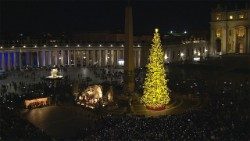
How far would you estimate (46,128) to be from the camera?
36.1 meters

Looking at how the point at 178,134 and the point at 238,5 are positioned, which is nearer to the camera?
the point at 178,134

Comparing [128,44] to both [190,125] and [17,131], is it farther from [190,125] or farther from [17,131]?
[17,131]

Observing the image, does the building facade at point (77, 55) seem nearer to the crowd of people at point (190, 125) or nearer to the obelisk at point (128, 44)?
the obelisk at point (128, 44)

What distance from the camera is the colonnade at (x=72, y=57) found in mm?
81312

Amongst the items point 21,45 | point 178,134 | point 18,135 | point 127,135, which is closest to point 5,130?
point 18,135

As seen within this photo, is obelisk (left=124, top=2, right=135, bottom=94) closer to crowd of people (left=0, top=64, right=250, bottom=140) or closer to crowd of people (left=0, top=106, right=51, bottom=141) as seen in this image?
crowd of people (left=0, top=64, right=250, bottom=140)

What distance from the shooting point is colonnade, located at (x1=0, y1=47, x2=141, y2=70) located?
81.3 metres

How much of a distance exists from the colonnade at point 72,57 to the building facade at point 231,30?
19.8 m

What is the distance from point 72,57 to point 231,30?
3538 cm

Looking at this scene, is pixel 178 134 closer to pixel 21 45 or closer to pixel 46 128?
pixel 46 128

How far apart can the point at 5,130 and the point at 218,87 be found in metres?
30.2

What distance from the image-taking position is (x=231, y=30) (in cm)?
8900

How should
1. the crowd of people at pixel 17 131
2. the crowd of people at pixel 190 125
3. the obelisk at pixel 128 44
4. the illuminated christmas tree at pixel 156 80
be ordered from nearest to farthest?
1. the crowd of people at pixel 190 125
2. the crowd of people at pixel 17 131
3. the illuminated christmas tree at pixel 156 80
4. the obelisk at pixel 128 44

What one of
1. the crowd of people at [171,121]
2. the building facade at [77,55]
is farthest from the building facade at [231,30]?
the crowd of people at [171,121]
